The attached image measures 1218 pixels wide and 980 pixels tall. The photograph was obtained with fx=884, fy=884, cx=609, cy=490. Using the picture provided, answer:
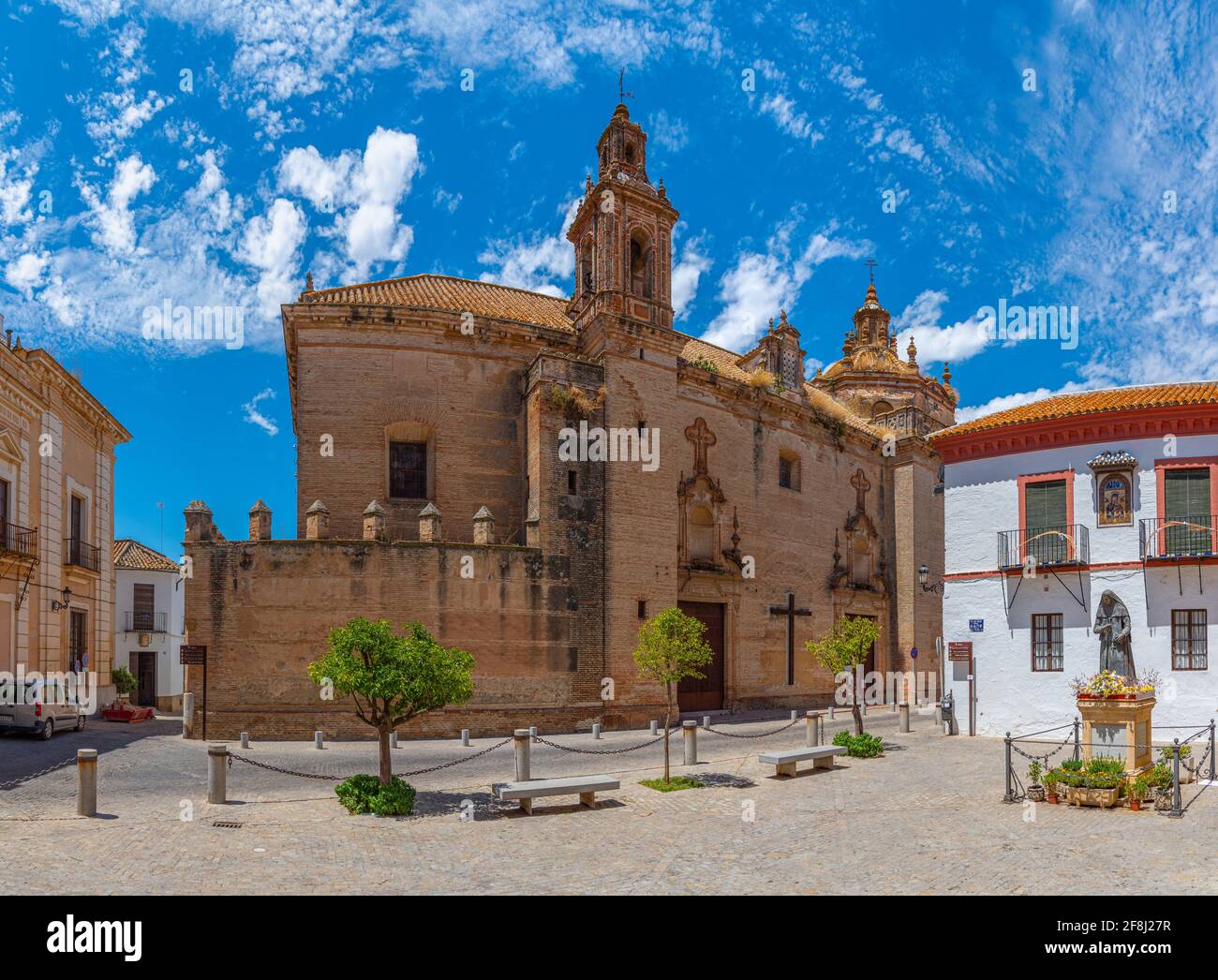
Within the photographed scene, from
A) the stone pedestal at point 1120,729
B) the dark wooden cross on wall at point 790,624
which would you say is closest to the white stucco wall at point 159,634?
the dark wooden cross on wall at point 790,624

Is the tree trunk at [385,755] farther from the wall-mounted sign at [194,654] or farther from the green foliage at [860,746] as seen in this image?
the green foliage at [860,746]

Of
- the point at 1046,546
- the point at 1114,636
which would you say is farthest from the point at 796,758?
the point at 1046,546

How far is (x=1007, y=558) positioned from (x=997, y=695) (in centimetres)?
329

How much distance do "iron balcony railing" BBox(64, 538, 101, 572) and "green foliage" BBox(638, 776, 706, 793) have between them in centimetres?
1895

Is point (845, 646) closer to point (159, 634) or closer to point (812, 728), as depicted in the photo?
point (812, 728)

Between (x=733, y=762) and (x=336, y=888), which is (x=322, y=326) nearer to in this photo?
(x=733, y=762)

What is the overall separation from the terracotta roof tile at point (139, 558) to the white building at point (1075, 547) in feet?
110

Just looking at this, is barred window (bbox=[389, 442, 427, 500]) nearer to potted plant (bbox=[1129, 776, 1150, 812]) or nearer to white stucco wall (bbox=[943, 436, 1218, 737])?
white stucco wall (bbox=[943, 436, 1218, 737])

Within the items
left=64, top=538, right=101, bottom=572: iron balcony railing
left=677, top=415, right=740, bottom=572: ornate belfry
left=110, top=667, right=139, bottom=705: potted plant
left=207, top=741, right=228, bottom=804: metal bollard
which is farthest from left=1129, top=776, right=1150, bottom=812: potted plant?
left=110, top=667, right=139, bottom=705: potted plant

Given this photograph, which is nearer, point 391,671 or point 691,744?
point 391,671

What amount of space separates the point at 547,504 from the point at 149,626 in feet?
80.1

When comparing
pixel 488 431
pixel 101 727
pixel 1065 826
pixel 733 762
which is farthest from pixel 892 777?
pixel 101 727

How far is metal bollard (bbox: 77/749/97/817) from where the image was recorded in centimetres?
1169

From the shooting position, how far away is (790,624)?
3106cm
